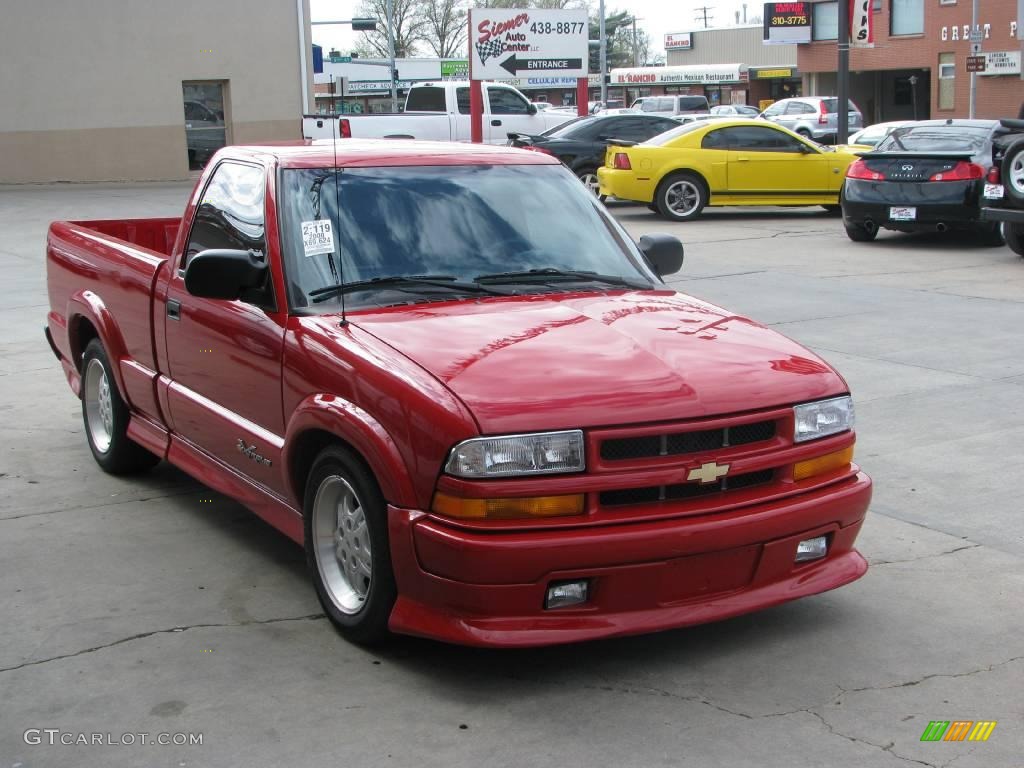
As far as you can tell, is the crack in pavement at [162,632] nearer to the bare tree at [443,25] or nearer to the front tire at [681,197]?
the front tire at [681,197]

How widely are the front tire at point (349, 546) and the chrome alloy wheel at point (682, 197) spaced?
15775 millimetres

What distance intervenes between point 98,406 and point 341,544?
9.77ft

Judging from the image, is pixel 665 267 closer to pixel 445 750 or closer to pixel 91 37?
pixel 445 750

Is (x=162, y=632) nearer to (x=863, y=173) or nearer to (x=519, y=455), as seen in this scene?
(x=519, y=455)

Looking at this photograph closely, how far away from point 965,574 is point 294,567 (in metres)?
2.68

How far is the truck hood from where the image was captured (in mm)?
4008

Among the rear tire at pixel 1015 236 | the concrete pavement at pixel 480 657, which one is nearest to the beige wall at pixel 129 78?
the rear tire at pixel 1015 236

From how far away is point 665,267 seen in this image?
231 inches

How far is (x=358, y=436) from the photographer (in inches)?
167

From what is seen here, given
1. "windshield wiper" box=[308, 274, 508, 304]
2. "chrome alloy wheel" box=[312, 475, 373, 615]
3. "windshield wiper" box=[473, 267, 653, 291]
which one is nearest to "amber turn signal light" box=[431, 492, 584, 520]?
"chrome alloy wheel" box=[312, 475, 373, 615]

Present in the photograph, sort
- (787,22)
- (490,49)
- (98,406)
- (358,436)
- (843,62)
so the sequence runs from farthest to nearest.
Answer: (787,22), (490,49), (843,62), (98,406), (358,436)

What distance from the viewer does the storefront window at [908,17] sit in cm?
5512

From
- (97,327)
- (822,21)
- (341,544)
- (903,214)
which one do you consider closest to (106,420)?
(97,327)

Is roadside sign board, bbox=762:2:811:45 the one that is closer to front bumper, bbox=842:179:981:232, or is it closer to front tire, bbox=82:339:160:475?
front bumper, bbox=842:179:981:232
